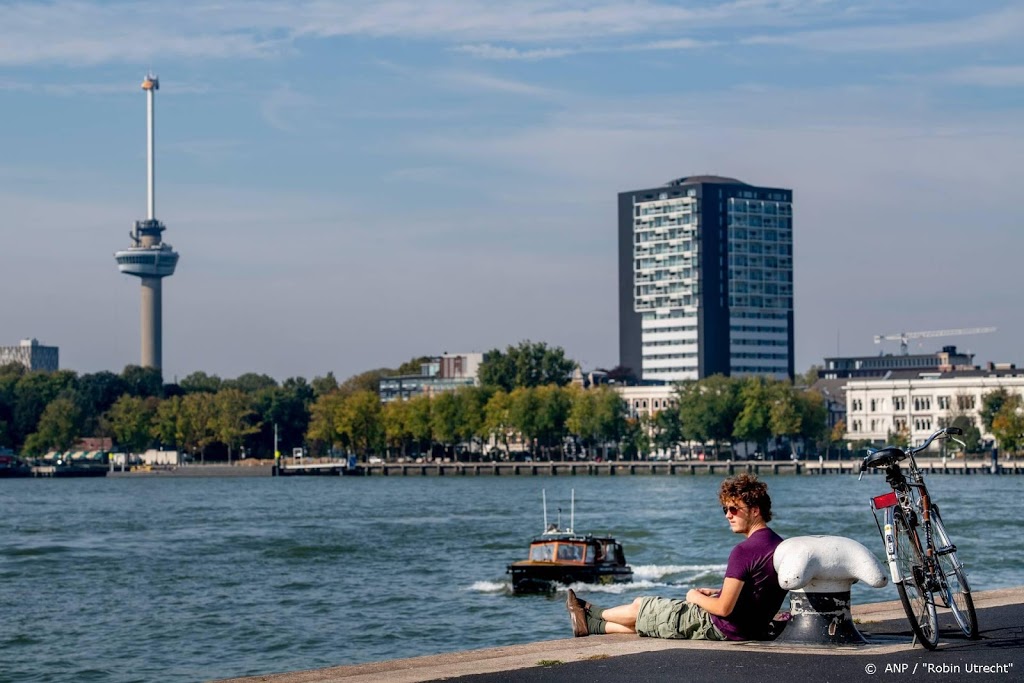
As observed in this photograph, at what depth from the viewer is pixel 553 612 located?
4569 cm

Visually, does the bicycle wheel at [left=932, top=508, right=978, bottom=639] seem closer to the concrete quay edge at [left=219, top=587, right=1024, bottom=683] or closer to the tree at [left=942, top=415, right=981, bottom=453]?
the concrete quay edge at [left=219, top=587, right=1024, bottom=683]

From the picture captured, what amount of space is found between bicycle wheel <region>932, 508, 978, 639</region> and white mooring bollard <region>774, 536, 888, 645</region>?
3.03 ft

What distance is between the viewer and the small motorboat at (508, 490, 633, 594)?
169 ft

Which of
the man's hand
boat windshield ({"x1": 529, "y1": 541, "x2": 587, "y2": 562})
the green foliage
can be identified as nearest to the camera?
the man's hand

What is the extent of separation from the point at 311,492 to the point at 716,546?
89.5 meters

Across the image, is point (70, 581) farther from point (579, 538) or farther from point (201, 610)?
point (579, 538)

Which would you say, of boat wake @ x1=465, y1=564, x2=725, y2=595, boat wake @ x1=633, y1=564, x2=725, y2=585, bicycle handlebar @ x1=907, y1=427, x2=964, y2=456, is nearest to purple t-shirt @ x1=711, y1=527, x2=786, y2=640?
bicycle handlebar @ x1=907, y1=427, x2=964, y2=456

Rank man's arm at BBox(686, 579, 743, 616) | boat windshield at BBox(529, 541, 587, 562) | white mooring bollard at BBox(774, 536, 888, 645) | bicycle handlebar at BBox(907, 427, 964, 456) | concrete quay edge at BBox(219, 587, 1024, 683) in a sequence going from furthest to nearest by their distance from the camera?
boat windshield at BBox(529, 541, 587, 562) → bicycle handlebar at BBox(907, 427, 964, 456) → man's arm at BBox(686, 579, 743, 616) → concrete quay edge at BBox(219, 587, 1024, 683) → white mooring bollard at BBox(774, 536, 888, 645)

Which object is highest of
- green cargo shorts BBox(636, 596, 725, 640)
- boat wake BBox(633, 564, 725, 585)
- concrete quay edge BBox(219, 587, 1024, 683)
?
green cargo shorts BBox(636, 596, 725, 640)

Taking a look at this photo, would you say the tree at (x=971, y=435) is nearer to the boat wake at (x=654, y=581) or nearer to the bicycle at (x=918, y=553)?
the boat wake at (x=654, y=581)

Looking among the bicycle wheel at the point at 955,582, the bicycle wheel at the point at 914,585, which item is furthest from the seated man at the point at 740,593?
the bicycle wheel at the point at 955,582

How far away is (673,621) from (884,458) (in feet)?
7.72

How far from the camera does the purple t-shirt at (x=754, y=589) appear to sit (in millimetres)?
14016

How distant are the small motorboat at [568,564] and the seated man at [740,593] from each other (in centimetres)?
3652
